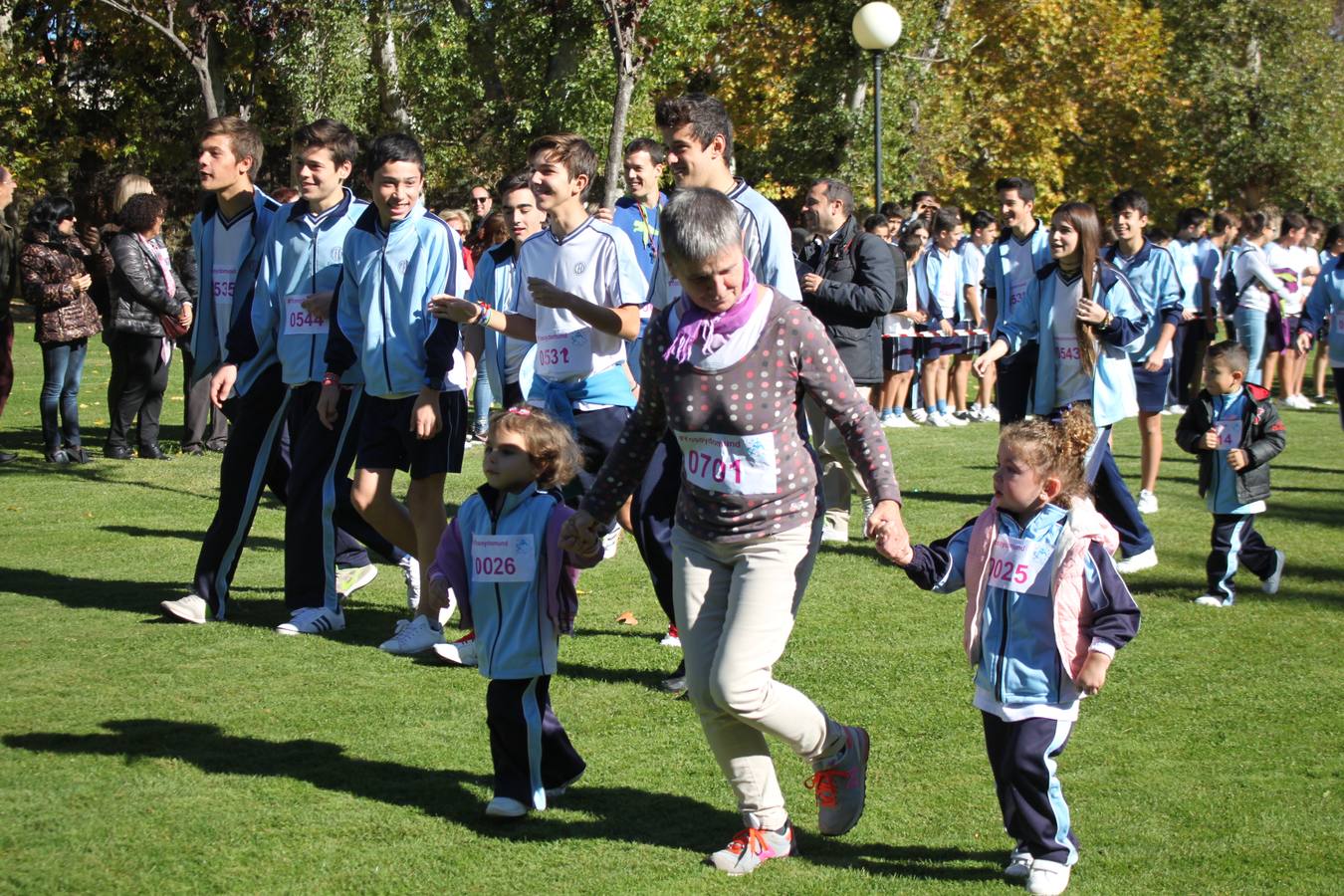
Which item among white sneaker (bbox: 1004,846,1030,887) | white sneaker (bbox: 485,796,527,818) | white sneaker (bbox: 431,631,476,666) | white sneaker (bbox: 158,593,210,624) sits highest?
white sneaker (bbox: 158,593,210,624)

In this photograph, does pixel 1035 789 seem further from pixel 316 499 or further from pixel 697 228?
pixel 316 499

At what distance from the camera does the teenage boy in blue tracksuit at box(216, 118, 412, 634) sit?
711 cm

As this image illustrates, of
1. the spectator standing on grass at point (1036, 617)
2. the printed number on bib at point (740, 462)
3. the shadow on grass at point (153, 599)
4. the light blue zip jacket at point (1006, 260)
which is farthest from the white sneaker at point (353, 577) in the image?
the spectator standing on grass at point (1036, 617)

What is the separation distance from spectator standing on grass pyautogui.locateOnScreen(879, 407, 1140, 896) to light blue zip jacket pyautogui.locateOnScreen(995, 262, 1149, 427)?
13.6ft

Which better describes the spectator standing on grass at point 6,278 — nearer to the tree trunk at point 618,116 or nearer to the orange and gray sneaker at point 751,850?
the tree trunk at point 618,116

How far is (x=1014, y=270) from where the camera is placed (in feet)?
35.1

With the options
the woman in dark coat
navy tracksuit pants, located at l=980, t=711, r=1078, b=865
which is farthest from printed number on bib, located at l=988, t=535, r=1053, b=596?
the woman in dark coat

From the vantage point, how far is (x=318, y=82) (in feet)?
104

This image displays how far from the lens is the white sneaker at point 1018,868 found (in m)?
4.18

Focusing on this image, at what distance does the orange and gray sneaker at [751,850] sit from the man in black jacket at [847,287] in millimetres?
4199

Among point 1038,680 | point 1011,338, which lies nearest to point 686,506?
point 1038,680

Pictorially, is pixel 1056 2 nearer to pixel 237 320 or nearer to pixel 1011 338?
pixel 1011 338

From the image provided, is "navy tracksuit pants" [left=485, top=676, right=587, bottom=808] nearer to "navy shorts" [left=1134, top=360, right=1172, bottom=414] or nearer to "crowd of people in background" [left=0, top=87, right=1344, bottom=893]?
"crowd of people in background" [left=0, top=87, right=1344, bottom=893]

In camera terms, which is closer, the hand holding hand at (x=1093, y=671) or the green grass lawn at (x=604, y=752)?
the hand holding hand at (x=1093, y=671)
